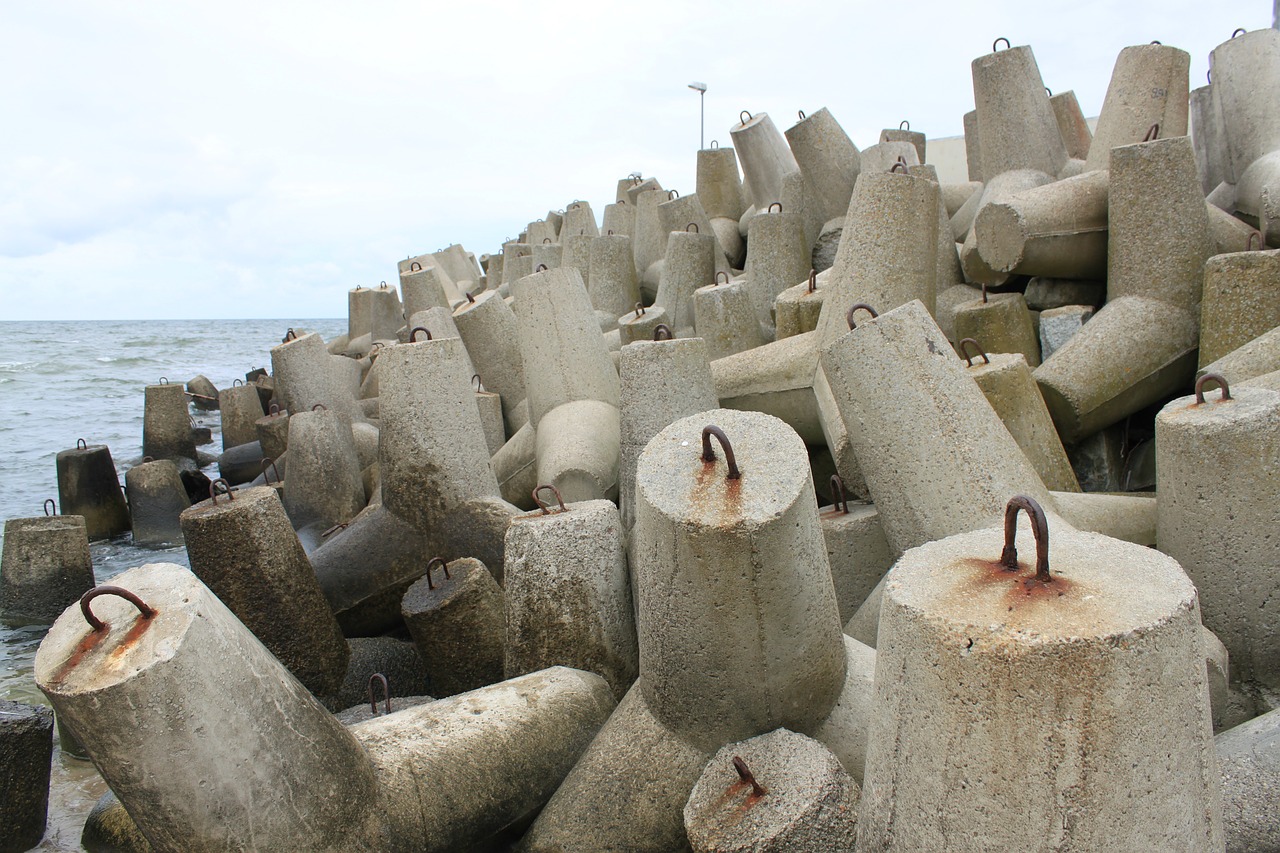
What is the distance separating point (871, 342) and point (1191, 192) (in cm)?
207

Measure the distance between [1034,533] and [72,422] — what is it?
15921 millimetres

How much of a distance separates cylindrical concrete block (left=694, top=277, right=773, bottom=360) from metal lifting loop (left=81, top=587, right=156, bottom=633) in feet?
11.6

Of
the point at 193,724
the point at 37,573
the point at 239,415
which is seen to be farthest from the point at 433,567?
the point at 239,415

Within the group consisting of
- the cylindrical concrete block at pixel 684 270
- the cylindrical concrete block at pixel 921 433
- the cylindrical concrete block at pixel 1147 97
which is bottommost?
the cylindrical concrete block at pixel 921 433

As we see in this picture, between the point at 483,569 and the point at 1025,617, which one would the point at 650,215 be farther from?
the point at 1025,617

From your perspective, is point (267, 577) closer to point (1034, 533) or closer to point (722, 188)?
point (1034, 533)

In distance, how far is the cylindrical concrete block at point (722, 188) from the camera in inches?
314

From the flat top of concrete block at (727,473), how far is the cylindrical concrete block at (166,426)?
738 centimetres

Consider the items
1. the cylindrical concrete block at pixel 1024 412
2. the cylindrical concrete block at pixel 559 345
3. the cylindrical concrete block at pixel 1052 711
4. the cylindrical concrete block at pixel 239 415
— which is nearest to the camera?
the cylindrical concrete block at pixel 1052 711

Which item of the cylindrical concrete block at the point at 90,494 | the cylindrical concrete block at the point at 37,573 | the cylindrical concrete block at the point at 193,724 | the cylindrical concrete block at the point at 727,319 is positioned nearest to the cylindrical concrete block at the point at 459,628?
the cylindrical concrete block at the point at 193,724

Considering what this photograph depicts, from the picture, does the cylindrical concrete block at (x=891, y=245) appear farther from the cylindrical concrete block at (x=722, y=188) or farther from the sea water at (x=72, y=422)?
the cylindrical concrete block at (x=722, y=188)

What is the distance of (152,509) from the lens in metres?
6.86

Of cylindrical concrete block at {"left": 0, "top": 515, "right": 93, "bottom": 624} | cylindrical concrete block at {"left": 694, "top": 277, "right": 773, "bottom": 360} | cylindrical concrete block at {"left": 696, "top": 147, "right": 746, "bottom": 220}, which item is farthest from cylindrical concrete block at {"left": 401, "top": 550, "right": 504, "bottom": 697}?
cylindrical concrete block at {"left": 696, "top": 147, "right": 746, "bottom": 220}

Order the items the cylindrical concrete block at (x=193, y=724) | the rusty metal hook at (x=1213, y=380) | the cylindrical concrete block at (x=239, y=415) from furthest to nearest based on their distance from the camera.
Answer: the cylindrical concrete block at (x=239, y=415), the rusty metal hook at (x=1213, y=380), the cylindrical concrete block at (x=193, y=724)
